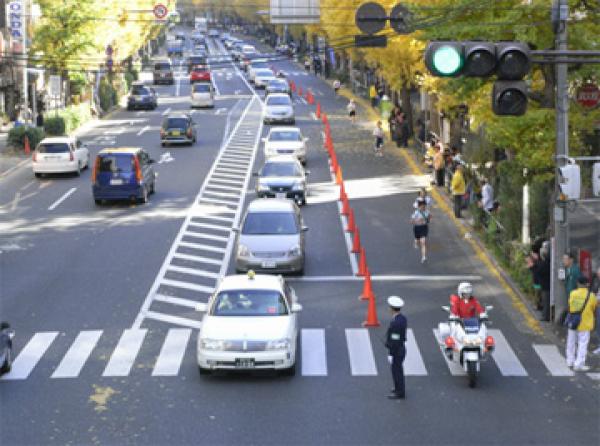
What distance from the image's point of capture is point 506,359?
776 inches

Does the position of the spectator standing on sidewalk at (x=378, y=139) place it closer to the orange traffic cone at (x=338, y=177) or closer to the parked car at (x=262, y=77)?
the orange traffic cone at (x=338, y=177)

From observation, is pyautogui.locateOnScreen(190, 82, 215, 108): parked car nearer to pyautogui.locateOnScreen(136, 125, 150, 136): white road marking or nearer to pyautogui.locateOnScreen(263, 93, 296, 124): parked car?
pyautogui.locateOnScreen(136, 125, 150, 136): white road marking

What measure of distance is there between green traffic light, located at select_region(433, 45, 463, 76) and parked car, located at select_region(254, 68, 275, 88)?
7970 centimetres

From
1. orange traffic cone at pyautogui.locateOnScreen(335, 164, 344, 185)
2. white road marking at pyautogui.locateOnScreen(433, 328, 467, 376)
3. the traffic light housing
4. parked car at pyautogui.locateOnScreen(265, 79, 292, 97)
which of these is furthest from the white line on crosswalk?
parked car at pyautogui.locateOnScreen(265, 79, 292, 97)

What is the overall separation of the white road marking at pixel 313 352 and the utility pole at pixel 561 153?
15.3 ft

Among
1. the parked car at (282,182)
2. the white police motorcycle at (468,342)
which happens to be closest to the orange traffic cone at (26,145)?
the parked car at (282,182)

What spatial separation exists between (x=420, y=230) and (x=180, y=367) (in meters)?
10.7

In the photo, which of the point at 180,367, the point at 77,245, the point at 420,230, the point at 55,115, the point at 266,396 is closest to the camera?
the point at 266,396

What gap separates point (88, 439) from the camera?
15289 millimetres

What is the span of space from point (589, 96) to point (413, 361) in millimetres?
10190

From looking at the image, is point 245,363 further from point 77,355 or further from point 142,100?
point 142,100

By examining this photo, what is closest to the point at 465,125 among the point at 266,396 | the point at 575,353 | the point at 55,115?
the point at 55,115

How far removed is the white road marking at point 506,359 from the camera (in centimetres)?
1894

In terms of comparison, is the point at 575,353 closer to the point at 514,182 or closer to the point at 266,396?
the point at 266,396
